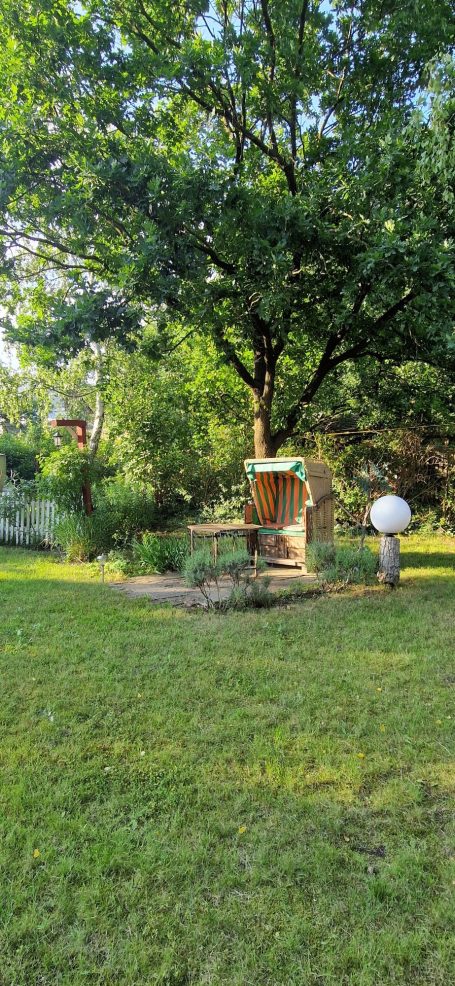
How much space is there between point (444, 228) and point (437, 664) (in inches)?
180

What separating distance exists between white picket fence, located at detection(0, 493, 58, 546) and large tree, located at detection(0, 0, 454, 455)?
4196 mm

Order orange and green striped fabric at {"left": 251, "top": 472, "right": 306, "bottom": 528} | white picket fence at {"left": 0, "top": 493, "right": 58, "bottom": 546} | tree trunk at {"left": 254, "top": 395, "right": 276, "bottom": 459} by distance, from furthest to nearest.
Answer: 1. white picket fence at {"left": 0, "top": 493, "right": 58, "bottom": 546}
2. tree trunk at {"left": 254, "top": 395, "right": 276, "bottom": 459}
3. orange and green striped fabric at {"left": 251, "top": 472, "right": 306, "bottom": 528}

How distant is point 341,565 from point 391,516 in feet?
2.97

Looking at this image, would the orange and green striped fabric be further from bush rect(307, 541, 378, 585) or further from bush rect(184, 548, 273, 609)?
bush rect(184, 548, 273, 609)

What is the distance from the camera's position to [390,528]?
6.49 m

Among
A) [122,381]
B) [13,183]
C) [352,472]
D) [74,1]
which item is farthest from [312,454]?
[74,1]

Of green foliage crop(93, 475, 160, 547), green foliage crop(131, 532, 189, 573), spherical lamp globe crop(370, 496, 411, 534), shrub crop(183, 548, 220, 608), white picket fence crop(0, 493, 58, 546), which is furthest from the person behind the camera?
white picket fence crop(0, 493, 58, 546)

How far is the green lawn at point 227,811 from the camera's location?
1.65 m

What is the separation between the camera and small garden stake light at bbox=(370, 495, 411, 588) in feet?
21.2

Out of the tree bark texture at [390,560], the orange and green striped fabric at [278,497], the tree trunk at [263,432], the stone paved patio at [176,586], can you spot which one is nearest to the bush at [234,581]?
the stone paved patio at [176,586]

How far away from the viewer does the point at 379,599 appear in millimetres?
6117

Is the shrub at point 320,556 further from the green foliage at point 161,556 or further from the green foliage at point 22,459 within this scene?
the green foliage at point 22,459

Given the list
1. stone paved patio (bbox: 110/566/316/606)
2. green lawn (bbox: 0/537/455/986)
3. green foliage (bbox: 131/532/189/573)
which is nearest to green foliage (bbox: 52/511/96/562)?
green foliage (bbox: 131/532/189/573)

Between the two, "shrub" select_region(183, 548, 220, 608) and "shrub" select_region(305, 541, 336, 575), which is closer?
"shrub" select_region(183, 548, 220, 608)
